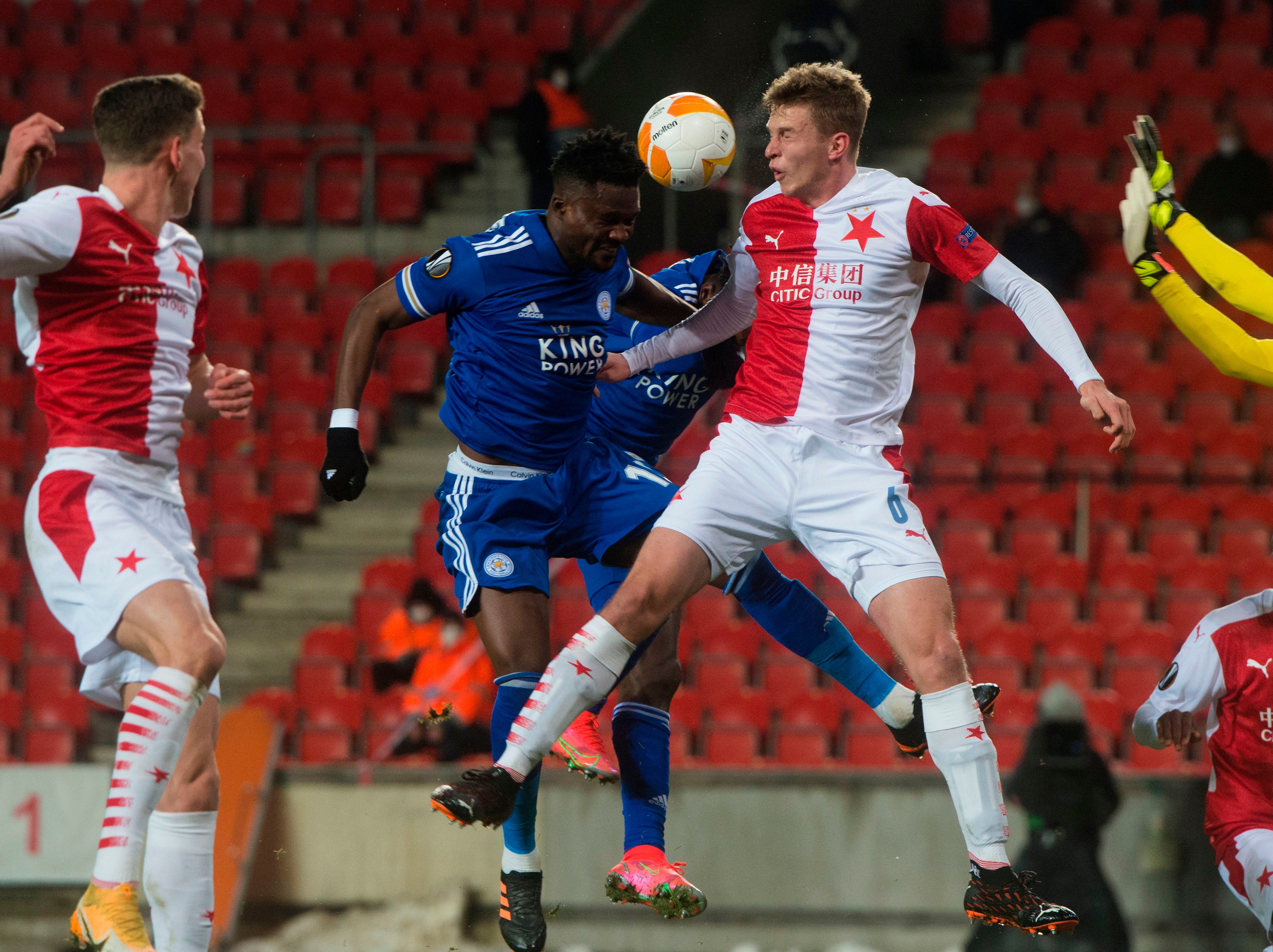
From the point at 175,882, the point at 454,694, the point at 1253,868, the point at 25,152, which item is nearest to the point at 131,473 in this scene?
the point at 25,152

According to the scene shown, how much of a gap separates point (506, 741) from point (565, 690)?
51 cm

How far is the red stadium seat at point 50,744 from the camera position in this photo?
850cm

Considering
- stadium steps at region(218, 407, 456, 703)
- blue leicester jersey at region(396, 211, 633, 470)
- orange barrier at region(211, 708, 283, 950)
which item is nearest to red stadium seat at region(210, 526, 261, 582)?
stadium steps at region(218, 407, 456, 703)

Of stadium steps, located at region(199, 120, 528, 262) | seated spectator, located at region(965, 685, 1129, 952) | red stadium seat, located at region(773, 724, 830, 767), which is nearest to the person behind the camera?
seated spectator, located at region(965, 685, 1129, 952)

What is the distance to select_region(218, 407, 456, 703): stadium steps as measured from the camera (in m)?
9.32

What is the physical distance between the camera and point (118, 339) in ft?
13.9

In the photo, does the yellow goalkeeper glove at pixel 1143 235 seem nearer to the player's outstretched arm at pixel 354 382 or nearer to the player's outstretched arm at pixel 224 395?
the player's outstretched arm at pixel 354 382

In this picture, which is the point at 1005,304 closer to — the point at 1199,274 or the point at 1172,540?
the point at 1199,274

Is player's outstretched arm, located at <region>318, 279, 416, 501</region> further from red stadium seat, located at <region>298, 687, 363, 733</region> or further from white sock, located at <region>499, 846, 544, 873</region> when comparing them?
red stadium seat, located at <region>298, 687, 363, 733</region>

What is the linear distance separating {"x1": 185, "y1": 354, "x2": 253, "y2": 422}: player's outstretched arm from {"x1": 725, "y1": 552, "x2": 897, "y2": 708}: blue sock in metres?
1.71

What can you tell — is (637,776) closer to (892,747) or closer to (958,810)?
(958,810)

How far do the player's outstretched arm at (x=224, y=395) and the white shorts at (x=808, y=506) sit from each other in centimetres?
127

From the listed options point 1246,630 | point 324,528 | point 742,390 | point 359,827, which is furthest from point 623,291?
point 324,528

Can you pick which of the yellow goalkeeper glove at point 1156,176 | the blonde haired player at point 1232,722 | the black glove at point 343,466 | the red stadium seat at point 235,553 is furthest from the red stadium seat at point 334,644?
the yellow goalkeeper glove at point 1156,176
